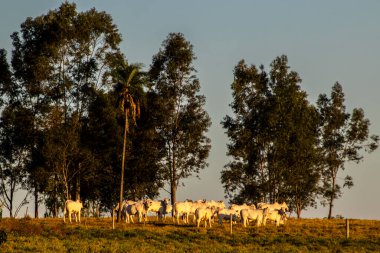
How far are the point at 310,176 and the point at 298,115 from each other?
8.06m

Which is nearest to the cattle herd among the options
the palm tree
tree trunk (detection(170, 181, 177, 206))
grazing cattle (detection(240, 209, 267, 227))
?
grazing cattle (detection(240, 209, 267, 227))

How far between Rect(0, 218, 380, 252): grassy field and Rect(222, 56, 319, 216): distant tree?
19165 millimetres

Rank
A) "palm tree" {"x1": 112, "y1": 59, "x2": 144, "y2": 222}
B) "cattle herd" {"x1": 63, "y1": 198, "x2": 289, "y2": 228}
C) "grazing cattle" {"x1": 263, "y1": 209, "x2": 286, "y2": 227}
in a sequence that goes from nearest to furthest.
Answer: "cattle herd" {"x1": 63, "y1": 198, "x2": 289, "y2": 228}, "grazing cattle" {"x1": 263, "y1": 209, "x2": 286, "y2": 227}, "palm tree" {"x1": 112, "y1": 59, "x2": 144, "y2": 222}

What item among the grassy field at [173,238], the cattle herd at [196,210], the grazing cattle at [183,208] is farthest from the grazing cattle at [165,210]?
the grassy field at [173,238]

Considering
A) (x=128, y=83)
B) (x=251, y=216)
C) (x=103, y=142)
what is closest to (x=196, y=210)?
(x=251, y=216)

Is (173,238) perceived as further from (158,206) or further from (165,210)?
(158,206)

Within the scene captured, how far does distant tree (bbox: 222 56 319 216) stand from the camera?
75.8 m

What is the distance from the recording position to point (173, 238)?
47.8m

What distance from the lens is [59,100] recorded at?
7469 cm

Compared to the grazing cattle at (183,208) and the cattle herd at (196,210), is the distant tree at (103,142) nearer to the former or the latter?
the cattle herd at (196,210)

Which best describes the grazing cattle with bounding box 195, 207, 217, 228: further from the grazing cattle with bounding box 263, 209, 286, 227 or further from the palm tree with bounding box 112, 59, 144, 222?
the palm tree with bounding box 112, 59, 144, 222

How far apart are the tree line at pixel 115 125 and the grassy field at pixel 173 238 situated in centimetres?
1773

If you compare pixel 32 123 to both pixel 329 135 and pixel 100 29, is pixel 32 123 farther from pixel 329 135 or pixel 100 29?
pixel 329 135

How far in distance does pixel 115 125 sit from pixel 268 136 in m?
16.6
